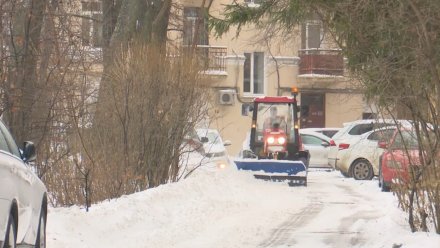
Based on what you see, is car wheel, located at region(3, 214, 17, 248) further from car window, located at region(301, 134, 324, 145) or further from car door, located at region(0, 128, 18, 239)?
car window, located at region(301, 134, 324, 145)

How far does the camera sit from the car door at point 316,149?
2816 centimetres

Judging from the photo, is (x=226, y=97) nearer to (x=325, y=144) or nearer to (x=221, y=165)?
(x=325, y=144)

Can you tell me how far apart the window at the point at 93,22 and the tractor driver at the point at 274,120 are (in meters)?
5.17

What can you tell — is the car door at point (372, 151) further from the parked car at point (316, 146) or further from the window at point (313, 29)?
the window at point (313, 29)

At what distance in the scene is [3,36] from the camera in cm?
1259

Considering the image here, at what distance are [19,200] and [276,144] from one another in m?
14.2

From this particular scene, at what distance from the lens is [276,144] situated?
2155cm

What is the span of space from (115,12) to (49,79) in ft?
32.1

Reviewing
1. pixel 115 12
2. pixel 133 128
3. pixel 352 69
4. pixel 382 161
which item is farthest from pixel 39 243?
pixel 115 12

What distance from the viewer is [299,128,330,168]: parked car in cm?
2816

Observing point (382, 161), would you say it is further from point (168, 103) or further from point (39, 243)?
point (39, 243)

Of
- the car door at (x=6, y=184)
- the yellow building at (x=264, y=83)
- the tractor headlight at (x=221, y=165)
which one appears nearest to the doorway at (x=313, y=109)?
the yellow building at (x=264, y=83)

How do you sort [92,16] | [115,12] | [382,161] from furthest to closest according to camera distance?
[115,12] < [92,16] < [382,161]

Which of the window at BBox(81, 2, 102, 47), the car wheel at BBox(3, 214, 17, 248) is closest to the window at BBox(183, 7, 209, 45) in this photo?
the window at BBox(81, 2, 102, 47)
